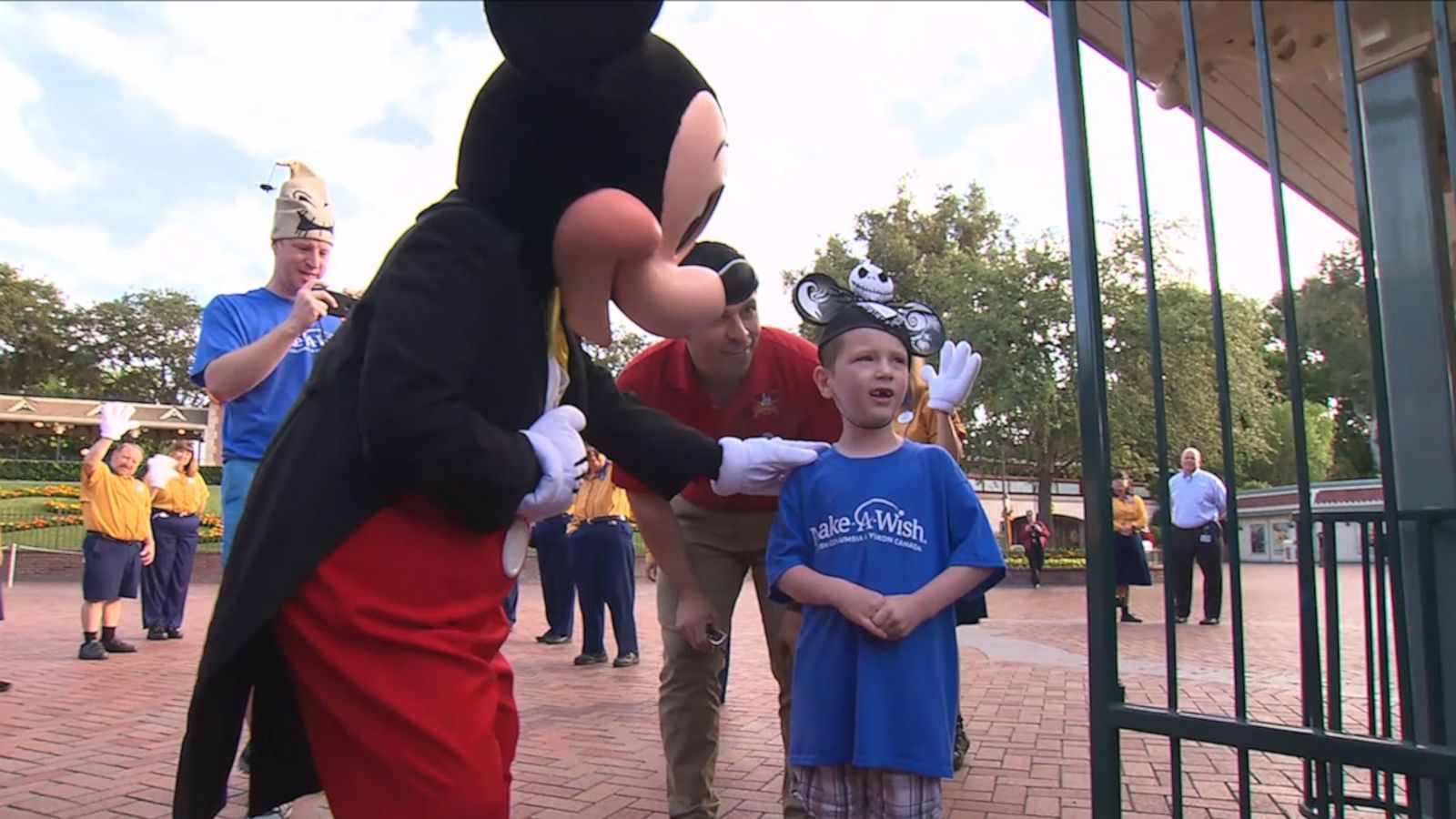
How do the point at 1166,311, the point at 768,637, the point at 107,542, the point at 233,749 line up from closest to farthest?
the point at 233,749 < the point at 768,637 < the point at 107,542 < the point at 1166,311

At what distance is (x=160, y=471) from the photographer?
30.5 feet

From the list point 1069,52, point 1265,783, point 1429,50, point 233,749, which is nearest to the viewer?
point 233,749

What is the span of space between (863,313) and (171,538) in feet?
28.2

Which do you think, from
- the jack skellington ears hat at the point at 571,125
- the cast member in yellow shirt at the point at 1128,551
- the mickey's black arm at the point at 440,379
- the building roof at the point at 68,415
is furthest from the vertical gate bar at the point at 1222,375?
the building roof at the point at 68,415

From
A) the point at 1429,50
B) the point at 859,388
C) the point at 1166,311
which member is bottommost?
the point at 859,388

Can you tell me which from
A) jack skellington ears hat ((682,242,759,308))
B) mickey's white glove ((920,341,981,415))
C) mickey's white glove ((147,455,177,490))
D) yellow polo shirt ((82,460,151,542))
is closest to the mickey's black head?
jack skellington ears hat ((682,242,759,308))

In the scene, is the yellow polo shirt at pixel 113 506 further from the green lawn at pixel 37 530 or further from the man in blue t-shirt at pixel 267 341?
the green lawn at pixel 37 530

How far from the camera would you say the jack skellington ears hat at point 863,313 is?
7.85 ft

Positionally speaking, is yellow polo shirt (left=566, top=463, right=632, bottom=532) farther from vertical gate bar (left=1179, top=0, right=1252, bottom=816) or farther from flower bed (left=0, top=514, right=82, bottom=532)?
flower bed (left=0, top=514, right=82, bottom=532)

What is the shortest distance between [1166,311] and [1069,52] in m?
24.1

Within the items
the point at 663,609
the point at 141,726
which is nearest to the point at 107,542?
the point at 141,726

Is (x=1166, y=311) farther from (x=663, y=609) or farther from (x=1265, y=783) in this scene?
(x=663, y=609)

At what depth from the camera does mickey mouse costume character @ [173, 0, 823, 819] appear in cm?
148

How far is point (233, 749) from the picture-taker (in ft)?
5.32
